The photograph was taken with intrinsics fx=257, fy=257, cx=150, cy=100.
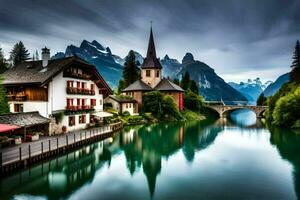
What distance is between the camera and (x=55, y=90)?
30859 millimetres

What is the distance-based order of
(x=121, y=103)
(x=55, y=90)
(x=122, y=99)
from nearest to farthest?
(x=55, y=90)
(x=121, y=103)
(x=122, y=99)

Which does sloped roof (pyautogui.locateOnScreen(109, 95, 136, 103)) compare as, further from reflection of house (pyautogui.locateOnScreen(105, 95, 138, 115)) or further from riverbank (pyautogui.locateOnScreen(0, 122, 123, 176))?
riverbank (pyautogui.locateOnScreen(0, 122, 123, 176))

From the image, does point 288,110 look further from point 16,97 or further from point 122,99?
point 16,97

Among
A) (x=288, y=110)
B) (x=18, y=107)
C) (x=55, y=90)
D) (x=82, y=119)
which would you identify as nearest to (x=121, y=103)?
(x=82, y=119)

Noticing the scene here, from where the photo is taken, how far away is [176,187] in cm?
1698

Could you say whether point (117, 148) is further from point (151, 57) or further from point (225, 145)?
point (151, 57)

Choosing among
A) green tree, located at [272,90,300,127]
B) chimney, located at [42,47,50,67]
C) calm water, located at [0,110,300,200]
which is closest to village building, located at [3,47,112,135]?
chimney, located at [42,47,50,67]

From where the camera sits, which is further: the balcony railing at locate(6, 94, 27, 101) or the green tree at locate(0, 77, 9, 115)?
the balcony railing at locate(6, 94, 27, 101)

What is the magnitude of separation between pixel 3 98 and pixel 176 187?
853 inches

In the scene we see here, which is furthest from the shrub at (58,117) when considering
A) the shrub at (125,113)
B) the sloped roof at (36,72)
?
the shrub at (125,113)

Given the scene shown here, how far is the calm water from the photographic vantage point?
15.8m

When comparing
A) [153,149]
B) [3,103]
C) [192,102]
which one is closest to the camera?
[3,103]

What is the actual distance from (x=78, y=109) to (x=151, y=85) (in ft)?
130

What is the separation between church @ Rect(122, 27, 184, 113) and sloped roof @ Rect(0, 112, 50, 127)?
33098mm
